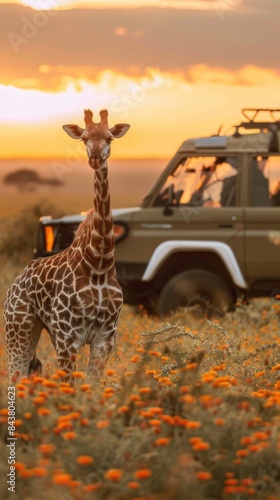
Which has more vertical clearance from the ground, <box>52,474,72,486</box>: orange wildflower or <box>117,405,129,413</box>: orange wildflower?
<box>117,405,129,413</box>: orange wildflower

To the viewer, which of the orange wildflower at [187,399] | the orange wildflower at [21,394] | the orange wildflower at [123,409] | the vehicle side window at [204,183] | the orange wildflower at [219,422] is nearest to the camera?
the orange wildflower at [219,422]

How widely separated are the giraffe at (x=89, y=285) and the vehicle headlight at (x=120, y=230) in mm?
5882

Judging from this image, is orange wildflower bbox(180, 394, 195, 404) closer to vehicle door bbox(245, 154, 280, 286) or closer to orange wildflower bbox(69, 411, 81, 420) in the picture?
orange wildflower bbox(69, 411, 81, 420)

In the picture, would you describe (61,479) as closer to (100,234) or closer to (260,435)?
(260,435)

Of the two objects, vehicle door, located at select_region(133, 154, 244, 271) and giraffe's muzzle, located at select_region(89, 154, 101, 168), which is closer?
giraffe's muzzle, located at select_region(89, 154, 101, 168)

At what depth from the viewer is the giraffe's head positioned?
24.0 ft

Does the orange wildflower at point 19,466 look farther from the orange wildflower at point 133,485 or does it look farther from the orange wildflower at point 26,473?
the orange wildflower at point 133,485

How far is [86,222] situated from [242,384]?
168cm

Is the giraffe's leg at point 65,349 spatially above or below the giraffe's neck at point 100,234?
below

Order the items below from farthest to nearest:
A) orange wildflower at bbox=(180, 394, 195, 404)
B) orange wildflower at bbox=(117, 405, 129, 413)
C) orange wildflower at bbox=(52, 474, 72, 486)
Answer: orange wildflower at bbox=(117, 405, 129, 413), orange wildflower at bbox=(180, 394, 195, 404), orange wildflower at bbox=(52, 474, 72, 486)

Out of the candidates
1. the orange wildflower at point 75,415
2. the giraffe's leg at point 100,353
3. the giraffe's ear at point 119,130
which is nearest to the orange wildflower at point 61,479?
the orange wildflower at point 75,415

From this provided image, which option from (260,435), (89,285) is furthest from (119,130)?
(260,435)

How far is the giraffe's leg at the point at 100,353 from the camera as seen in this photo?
24.4ft

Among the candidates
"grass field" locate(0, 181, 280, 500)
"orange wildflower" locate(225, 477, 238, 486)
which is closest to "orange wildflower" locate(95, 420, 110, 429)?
"grass field" locate(0, 181, 280, 500)
